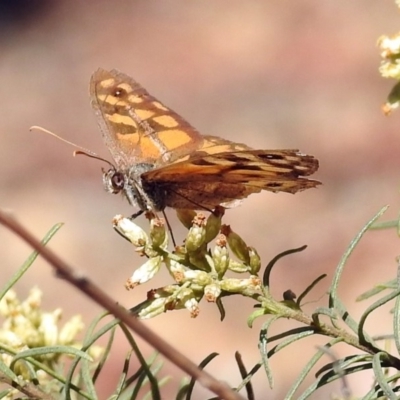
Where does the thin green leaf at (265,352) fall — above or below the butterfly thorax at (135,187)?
below

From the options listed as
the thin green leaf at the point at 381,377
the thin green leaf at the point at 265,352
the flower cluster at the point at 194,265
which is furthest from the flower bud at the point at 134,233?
the thin green leaf at the point at 381,377

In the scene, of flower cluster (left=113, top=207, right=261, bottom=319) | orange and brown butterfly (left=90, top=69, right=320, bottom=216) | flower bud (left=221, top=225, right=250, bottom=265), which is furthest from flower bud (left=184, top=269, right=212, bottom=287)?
orange and brown butterfly (left=90, top=69, right=320, bottom=216)

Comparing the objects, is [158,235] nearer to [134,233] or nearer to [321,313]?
[134,233]

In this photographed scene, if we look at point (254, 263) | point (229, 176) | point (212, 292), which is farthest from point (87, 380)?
point (229, 176)

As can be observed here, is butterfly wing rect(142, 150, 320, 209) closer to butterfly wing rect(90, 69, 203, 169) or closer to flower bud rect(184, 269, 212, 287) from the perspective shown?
flower bud rect(184, 269, 212, 287)

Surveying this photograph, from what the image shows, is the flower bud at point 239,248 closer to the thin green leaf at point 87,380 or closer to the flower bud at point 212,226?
the flower bud at point 212,226

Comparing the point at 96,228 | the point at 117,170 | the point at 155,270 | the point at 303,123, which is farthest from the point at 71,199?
the point at 155,270

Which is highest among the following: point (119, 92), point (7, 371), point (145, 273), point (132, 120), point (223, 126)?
point (223, 126)
